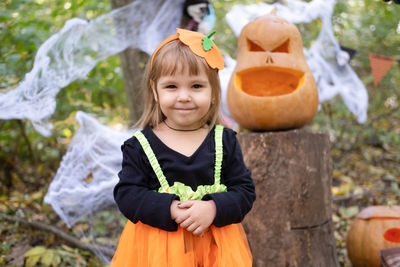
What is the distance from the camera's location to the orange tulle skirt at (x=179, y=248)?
1.48m

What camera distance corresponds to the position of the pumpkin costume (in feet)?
4.88

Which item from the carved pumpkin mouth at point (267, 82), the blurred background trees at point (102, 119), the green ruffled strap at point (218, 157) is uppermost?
the green ruffled strap at point (218, 157)

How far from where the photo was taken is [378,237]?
2.74 metres

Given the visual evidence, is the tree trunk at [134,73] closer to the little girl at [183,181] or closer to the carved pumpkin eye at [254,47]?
the carved pumpkin eye at [254,47]

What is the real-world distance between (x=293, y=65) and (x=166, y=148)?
58.6 inches

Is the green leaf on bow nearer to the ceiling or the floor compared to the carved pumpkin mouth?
nearer to the ceiling

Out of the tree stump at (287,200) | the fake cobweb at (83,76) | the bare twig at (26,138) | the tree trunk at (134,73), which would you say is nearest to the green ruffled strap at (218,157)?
the tree stump at (287,200)

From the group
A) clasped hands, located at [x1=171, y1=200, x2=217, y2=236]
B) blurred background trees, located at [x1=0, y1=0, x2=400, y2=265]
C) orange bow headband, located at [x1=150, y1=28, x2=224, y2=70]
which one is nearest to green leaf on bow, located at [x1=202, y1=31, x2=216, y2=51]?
orange bow headband, located at [x1=150, y1=28, x2=224, y2=70]

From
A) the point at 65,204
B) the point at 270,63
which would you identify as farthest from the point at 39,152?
the point at 270,63

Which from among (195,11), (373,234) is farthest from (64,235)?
(373,234)

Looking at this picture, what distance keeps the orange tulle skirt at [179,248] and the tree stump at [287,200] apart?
0.93 m

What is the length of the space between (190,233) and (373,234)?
1841 mm

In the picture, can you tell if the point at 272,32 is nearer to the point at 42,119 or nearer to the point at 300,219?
the point at 300,219

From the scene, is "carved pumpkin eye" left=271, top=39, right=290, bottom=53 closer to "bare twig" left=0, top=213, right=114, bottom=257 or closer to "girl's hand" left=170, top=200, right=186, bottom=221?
"girl's hand" left=170, top=200, right=186, bottom=221
